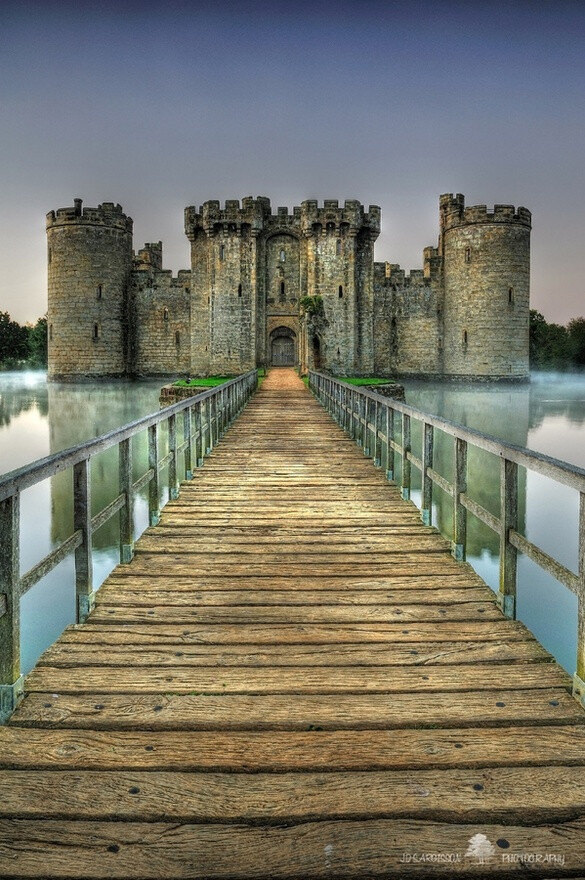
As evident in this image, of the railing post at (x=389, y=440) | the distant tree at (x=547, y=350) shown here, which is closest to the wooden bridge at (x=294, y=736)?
the railing post at (x=389, y=440)

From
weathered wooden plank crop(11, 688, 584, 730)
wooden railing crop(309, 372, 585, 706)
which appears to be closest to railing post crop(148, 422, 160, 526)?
wooden railing crop(309, 372, 585, 706)

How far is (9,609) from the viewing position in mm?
2594

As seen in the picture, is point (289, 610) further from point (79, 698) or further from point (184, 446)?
point (184, 446)

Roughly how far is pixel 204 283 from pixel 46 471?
33304 millimetres

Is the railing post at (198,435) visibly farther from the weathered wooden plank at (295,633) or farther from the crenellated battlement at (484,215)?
the crenellated battlement at (484,215)

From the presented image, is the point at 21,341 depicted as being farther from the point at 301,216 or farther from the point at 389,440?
the point at 389,440

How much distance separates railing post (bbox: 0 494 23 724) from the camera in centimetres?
256

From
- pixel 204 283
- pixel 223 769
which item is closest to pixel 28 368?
pixel 204 283

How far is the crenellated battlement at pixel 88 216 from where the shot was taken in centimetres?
3641

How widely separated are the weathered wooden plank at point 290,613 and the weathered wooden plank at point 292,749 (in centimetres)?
111

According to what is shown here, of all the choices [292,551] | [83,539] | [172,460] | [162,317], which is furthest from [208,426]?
[162,317]

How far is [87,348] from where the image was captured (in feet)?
124

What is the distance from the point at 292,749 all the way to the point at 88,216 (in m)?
38.1

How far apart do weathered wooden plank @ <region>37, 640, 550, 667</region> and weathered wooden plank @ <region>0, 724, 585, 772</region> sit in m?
0.57
